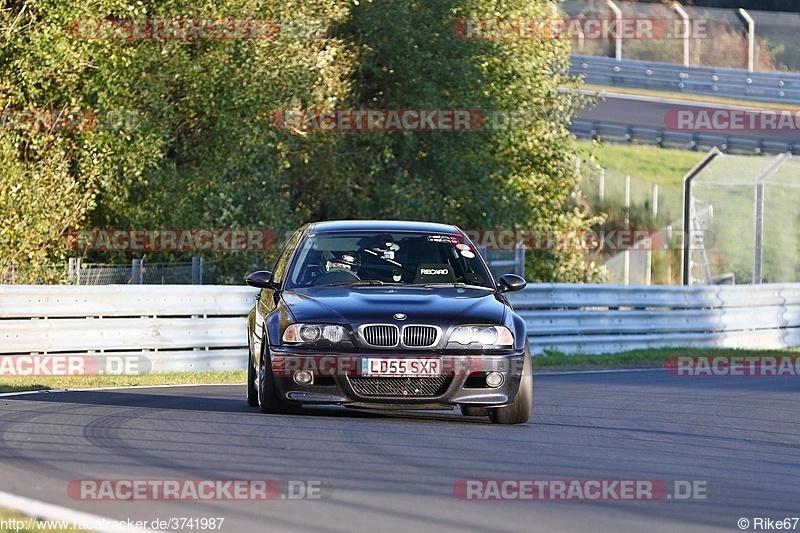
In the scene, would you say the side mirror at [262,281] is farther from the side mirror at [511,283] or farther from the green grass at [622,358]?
the green grass at [622,358]

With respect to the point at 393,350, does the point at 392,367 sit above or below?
below

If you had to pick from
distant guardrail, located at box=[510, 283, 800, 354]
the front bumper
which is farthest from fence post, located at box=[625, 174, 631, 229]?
the front bumper

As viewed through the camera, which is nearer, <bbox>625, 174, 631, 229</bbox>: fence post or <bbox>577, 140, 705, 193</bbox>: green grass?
<bbox>625, 174, 631, 229</bbox>: fence post

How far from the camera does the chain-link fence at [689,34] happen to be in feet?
119

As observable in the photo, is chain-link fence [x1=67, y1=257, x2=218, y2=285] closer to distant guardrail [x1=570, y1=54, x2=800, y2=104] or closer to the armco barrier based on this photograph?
the armco barrier

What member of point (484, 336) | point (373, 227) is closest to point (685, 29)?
point (373, 227)

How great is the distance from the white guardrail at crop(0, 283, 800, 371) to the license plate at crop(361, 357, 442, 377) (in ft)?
20.2

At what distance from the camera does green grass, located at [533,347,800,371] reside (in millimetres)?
19297

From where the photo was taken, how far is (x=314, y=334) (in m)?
9.88

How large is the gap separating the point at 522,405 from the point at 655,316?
12180mm

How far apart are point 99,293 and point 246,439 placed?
718 centimetres

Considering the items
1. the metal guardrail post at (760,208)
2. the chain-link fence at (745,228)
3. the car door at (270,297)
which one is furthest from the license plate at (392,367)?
the chain-link fence at (745,228)

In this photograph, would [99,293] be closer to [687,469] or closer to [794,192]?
[687,469]

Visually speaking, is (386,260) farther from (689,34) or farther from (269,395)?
(689,34)
